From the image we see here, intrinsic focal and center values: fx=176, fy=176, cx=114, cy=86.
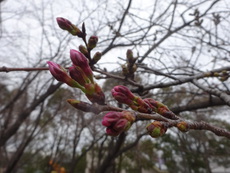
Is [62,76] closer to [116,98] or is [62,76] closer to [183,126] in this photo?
[116,98]

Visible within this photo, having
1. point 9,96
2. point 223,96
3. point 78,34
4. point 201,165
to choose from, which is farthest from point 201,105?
point 201,165

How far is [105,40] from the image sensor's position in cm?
538

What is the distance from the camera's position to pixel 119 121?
1.99ft

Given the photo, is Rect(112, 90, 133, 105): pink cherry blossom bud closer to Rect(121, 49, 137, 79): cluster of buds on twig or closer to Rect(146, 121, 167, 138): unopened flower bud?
Rect(146, 121, 167, 138): unopened flower bud

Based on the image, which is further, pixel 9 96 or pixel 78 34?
pixel 9 96

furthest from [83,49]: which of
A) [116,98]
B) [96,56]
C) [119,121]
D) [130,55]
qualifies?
[119,121]

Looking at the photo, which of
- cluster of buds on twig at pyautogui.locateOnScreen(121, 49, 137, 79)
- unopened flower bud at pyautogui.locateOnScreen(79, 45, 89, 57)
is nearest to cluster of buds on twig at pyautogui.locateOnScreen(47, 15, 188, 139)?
unopened flower bud at pyautogui.locateOnScreen(79, 45, 89, 57)

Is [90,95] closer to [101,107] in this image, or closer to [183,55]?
[101,107]

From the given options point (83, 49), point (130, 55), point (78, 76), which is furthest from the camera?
point (130, 55)

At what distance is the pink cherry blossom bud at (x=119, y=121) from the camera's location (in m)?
0.60

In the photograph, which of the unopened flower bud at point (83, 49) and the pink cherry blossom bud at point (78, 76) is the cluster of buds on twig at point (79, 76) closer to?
the pink cherry blossom bud at point (78, 76)

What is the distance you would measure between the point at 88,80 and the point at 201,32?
470cm

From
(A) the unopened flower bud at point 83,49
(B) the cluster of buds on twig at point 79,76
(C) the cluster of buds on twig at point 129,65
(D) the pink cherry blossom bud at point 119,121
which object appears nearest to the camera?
(D) the pink cherry blossom bud at point 119,121

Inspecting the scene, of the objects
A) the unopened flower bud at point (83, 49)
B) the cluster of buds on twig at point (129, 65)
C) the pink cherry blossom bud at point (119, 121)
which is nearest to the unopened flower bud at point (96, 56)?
the unopened flower bud at point (83, 49)
